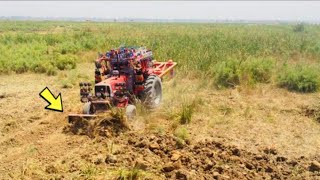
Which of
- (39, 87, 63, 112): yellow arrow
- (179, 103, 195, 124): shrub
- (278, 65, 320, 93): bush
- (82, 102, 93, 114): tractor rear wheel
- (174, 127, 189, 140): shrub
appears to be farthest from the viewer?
(278, 65, 320, 93): bush

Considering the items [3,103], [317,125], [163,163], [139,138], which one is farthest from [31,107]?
[317,125]

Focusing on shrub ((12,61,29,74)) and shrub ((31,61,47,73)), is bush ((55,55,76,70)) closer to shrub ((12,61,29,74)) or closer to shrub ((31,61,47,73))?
shrub ((31,61,47,73))

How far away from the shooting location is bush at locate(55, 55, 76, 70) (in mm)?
14289

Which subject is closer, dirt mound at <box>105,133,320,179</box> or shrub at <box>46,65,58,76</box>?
dirt mound at <box>105,133,320,179</box>

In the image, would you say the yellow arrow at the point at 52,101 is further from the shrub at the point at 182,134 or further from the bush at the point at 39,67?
the bush at the point at 39,67

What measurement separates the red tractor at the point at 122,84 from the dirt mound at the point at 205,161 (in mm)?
1092

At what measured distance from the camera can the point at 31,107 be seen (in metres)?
8.80

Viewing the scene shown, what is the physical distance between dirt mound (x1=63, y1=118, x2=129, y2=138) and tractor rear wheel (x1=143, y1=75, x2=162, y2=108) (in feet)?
4.18

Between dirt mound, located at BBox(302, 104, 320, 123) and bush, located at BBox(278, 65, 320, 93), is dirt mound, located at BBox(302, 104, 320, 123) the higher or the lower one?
the lower one

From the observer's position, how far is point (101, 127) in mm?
6484

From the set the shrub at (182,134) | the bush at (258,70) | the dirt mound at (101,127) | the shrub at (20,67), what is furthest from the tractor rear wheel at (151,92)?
the shrub at (20,67)

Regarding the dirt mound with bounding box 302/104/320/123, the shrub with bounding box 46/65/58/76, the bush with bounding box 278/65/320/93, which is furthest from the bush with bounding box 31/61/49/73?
the dirt mound with bounding box 302/104/320/123

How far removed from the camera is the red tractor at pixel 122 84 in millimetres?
6887

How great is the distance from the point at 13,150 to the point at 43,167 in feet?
3.71
